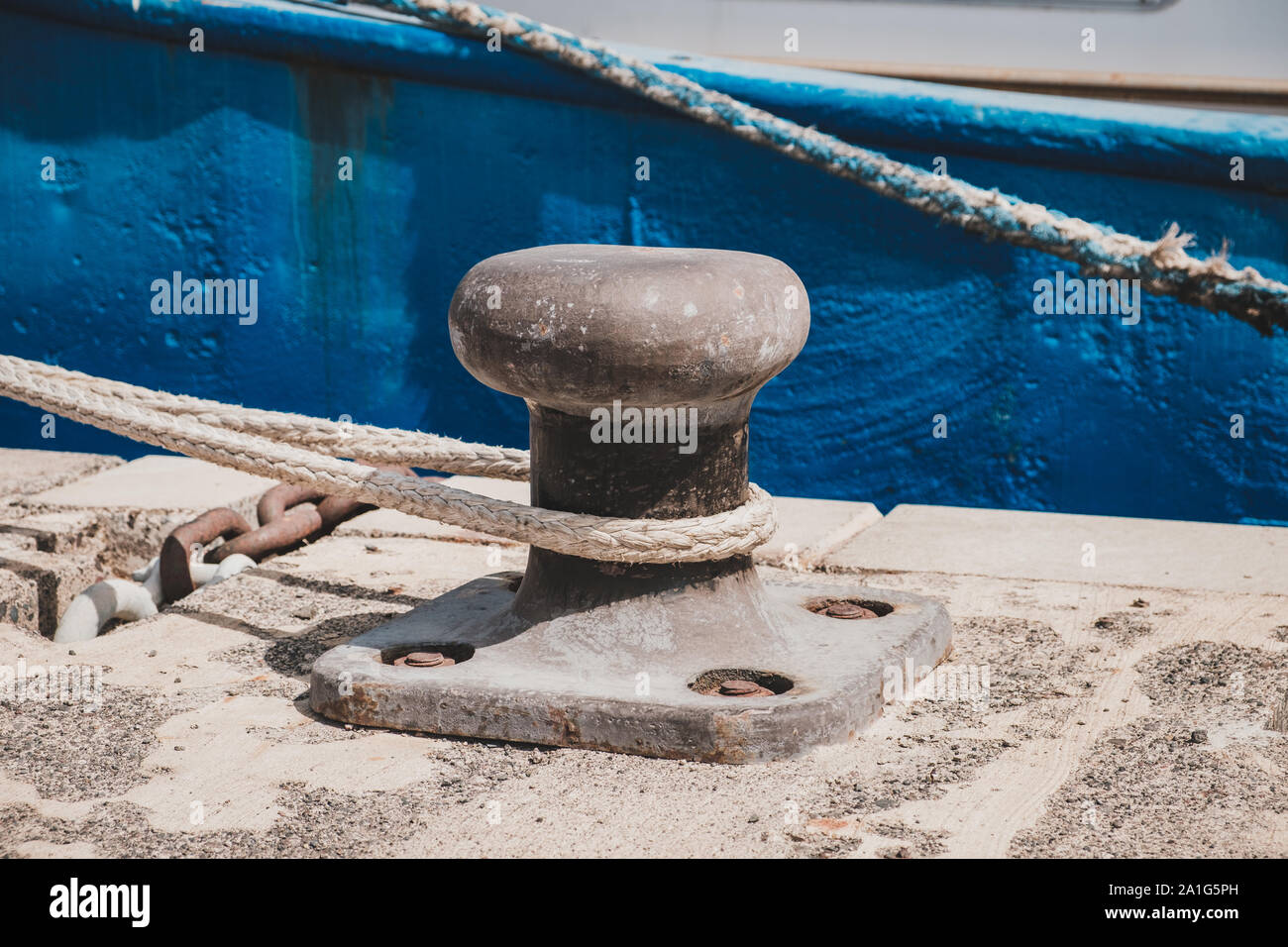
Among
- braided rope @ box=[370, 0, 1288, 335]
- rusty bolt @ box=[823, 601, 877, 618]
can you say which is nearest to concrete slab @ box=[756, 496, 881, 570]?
rusty bolt @ box=[823, 601, 877, 618]

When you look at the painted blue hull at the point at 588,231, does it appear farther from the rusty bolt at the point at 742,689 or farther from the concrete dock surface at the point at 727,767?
the rusty bolt at the point at 742,689

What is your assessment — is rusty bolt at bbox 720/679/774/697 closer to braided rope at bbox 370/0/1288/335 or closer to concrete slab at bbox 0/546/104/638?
concrete slab at bbox 0/546/104/638

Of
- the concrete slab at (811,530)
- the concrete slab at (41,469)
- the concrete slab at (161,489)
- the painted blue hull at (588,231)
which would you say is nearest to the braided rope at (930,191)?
the painted blue hull at (588,231)

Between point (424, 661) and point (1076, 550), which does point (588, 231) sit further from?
point (424, 661)

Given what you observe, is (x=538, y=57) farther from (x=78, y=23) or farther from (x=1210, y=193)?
(x=1210, y=193)

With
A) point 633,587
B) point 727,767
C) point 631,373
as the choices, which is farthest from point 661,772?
point 631,373

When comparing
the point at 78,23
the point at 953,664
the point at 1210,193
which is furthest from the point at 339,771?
the point at 78,23

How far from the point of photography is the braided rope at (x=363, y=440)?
2570mm

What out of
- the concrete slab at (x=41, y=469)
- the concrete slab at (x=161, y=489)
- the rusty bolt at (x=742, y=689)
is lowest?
the rusty bolt at (x=742, y=689)

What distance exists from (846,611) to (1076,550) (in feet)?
2.88

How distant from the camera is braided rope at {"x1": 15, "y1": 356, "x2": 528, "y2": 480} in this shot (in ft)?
8.43

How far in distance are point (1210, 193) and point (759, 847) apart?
2.59 metres

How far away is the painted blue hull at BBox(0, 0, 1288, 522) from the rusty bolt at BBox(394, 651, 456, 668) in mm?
1972

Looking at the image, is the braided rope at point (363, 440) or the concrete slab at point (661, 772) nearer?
the concrete slab at point (661, 772)
